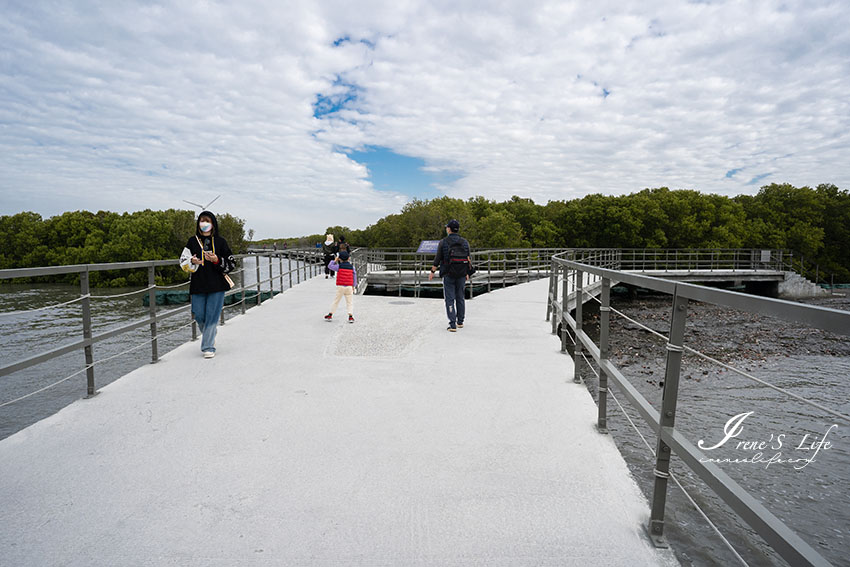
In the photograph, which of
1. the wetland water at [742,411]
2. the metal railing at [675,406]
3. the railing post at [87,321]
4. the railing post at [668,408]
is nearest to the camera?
the metal railing at [675,406]

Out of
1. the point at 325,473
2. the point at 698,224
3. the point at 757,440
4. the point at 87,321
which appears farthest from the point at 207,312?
the point at 698,224

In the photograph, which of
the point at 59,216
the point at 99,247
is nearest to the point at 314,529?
the point at 99,247

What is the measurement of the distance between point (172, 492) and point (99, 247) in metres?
96.5

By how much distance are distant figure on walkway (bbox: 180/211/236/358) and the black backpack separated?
11.3 feet

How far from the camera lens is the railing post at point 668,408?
220cm

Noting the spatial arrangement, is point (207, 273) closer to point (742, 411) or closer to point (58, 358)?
point (742, 411)

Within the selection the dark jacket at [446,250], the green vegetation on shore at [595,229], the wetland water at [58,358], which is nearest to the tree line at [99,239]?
the green vegetation on shore at [595,229]

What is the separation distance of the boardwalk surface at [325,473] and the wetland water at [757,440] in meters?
0.74

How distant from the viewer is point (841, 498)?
191 inches

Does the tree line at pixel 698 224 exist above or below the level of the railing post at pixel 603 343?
above

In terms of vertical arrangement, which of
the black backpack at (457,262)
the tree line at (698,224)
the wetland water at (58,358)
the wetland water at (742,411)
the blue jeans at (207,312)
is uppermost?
the tree line at (698,224)

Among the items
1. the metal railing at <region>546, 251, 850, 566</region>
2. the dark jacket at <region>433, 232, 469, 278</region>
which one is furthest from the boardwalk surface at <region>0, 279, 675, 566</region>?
the dark jacket at <region>433, 232, 469, 278</region>

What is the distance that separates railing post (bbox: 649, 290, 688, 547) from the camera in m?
2.20

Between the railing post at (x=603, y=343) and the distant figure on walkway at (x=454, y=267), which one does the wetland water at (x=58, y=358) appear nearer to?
the distant figure on walkway at (x=454, y=267)
